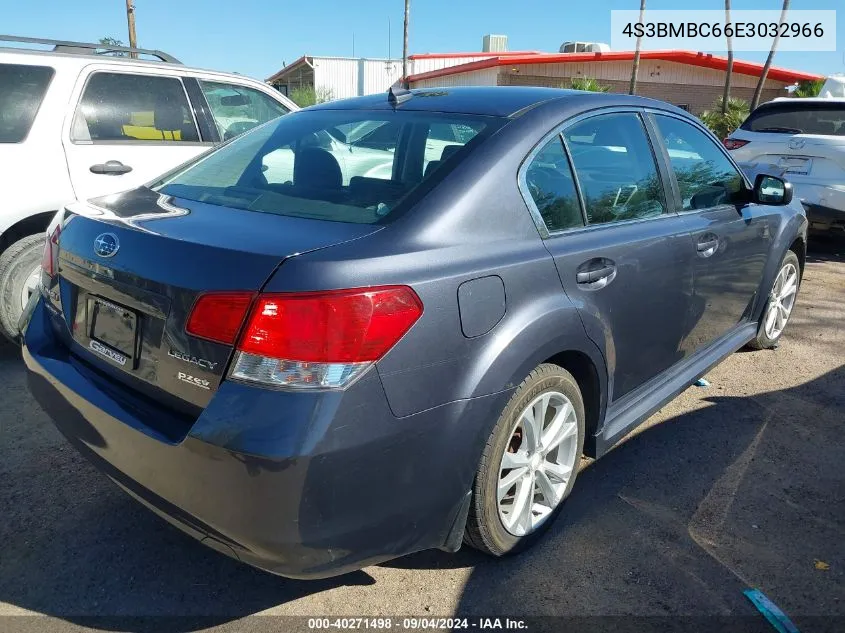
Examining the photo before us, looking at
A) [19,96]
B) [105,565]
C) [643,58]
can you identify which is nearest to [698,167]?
[105,565]

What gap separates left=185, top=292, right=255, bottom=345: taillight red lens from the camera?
183 centimetres

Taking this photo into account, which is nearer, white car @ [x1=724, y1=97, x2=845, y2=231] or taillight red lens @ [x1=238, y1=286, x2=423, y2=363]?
taillight red lens @ [x1=238, y1=286, x2=423, y2=363]

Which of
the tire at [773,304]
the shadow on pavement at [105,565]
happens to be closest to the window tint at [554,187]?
the shadow on pavement at [105,565]

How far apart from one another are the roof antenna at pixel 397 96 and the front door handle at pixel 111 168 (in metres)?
2.20

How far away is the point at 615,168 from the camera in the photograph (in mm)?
2965

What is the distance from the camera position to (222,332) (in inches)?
73.3

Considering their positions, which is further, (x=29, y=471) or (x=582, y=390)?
(x=29, y=471)

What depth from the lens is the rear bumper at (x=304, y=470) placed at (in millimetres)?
1784

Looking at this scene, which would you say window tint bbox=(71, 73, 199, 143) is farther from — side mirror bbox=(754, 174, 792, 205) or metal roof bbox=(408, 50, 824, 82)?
metal roof bbox=(408, 50, 824, 82)

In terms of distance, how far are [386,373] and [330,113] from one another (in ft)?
5.34

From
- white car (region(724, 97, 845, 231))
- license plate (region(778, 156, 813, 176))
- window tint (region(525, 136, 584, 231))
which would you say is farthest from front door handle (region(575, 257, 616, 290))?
license plate (region(778, 156, 813, 176))

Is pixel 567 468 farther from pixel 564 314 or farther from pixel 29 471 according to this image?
pixel 29 471

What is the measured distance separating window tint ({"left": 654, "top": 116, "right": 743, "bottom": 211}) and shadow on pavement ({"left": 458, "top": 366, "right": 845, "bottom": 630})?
4.03 ft

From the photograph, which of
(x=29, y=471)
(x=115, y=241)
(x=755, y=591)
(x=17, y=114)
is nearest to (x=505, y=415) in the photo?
(x=755, y=591)
